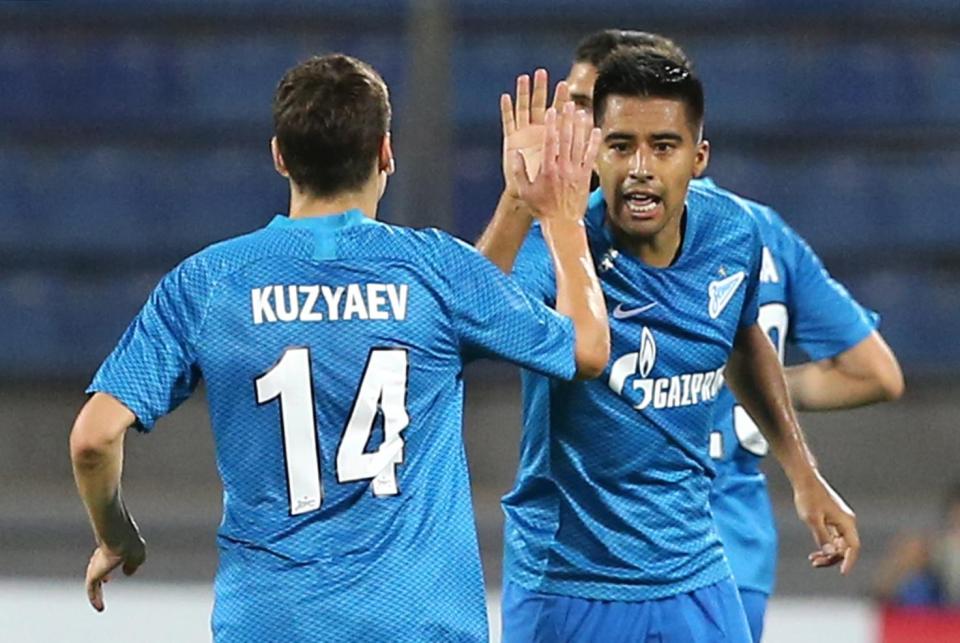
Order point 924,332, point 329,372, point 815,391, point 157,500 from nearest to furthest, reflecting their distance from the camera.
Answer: point 329,372, point 815,391, point 157,500, point 924,332

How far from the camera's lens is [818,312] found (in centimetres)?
448

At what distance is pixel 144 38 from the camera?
986 cm

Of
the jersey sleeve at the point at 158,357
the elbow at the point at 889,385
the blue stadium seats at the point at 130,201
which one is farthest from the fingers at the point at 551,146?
the blue stadium seats at the point at 130,201

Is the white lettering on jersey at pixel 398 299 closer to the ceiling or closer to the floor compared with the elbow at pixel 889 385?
closer to the ceiling

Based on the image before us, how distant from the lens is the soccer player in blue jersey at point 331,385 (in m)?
2.79

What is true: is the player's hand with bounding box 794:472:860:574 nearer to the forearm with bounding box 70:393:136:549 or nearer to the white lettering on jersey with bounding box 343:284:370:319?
the white lettering on jersey with bounding box 343:284:370:319

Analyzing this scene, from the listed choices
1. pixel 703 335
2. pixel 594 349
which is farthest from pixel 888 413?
pixel 594 349

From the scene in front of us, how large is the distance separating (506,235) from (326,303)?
501mm

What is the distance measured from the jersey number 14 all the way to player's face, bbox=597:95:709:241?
72cm

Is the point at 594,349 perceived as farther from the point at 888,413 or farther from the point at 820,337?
the point at 888,413

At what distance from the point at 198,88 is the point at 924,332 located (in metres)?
3.81

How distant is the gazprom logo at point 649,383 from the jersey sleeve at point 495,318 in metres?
0.47

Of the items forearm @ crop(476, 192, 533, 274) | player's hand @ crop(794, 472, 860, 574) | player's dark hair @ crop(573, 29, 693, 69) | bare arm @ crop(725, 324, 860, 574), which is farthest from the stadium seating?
forearm @ crop(476, 192, 533, 274)

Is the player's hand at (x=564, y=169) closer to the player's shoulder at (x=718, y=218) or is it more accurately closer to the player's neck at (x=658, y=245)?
the player's neck at (x=658, y=245)
